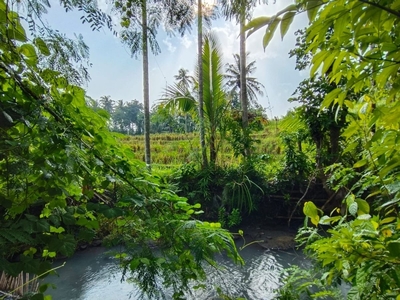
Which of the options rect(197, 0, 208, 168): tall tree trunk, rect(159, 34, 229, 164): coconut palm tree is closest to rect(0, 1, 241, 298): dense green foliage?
rect(197, 0, 208, 168): tall tree trunk

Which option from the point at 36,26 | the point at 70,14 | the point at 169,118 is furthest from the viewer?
the point at 169,118

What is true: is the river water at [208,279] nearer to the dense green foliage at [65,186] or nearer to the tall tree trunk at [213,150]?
the dense green foliage at [65,186]

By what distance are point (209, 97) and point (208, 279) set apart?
3.40m

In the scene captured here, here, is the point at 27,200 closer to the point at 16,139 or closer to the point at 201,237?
the point at 16,139

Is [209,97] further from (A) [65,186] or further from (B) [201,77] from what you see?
(A) [65,186]

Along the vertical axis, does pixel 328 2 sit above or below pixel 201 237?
above

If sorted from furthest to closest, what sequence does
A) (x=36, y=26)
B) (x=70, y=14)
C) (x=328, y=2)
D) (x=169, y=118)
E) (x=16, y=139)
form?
(x=169, y=118)
(x=70, y=14)
(x=36, y=26)
(x=16, y=139)
(x=328, y=2)

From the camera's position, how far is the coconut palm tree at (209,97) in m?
4.91

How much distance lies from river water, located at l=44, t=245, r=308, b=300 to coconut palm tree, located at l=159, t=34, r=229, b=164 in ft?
6.98

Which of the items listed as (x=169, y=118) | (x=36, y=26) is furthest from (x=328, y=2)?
(x=169, y=118)

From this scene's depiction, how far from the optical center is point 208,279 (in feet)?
8.36

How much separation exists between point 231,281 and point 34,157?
2.69 metres

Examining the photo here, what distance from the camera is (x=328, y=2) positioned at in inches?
13.8

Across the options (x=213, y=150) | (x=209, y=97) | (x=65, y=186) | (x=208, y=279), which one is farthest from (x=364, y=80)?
(x=209, y=97)
